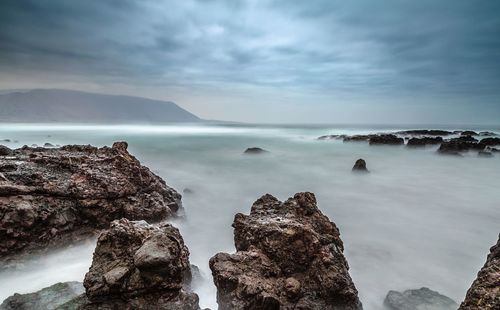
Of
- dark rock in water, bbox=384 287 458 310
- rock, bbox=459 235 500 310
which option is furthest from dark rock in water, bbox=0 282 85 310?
dark rock in water, bbox=384 287 458 310

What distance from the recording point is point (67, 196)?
6574 mm

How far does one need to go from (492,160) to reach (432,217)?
1854cm

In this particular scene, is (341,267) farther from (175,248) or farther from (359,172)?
(359,172)

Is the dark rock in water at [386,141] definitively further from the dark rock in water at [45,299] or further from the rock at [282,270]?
the dark rock in water at [45,299]

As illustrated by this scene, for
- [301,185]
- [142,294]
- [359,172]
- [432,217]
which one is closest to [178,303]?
[142,294]

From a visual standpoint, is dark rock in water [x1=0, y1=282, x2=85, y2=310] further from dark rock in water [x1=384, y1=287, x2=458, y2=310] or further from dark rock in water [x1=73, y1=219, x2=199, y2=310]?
dark rock in water [x1=384, y1=287, x2=458, y2=310]

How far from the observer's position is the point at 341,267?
476 centimetres

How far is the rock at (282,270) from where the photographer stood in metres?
4.23

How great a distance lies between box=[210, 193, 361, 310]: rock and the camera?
4230mm

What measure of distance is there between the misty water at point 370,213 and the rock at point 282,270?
1.20 meters

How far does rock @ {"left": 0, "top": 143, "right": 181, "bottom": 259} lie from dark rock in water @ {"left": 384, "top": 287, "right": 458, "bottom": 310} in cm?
556

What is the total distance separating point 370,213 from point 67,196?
10340 millimetres

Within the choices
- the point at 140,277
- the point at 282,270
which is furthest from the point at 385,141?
the point at 140,277

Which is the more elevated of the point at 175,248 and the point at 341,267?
the point at 175,248
